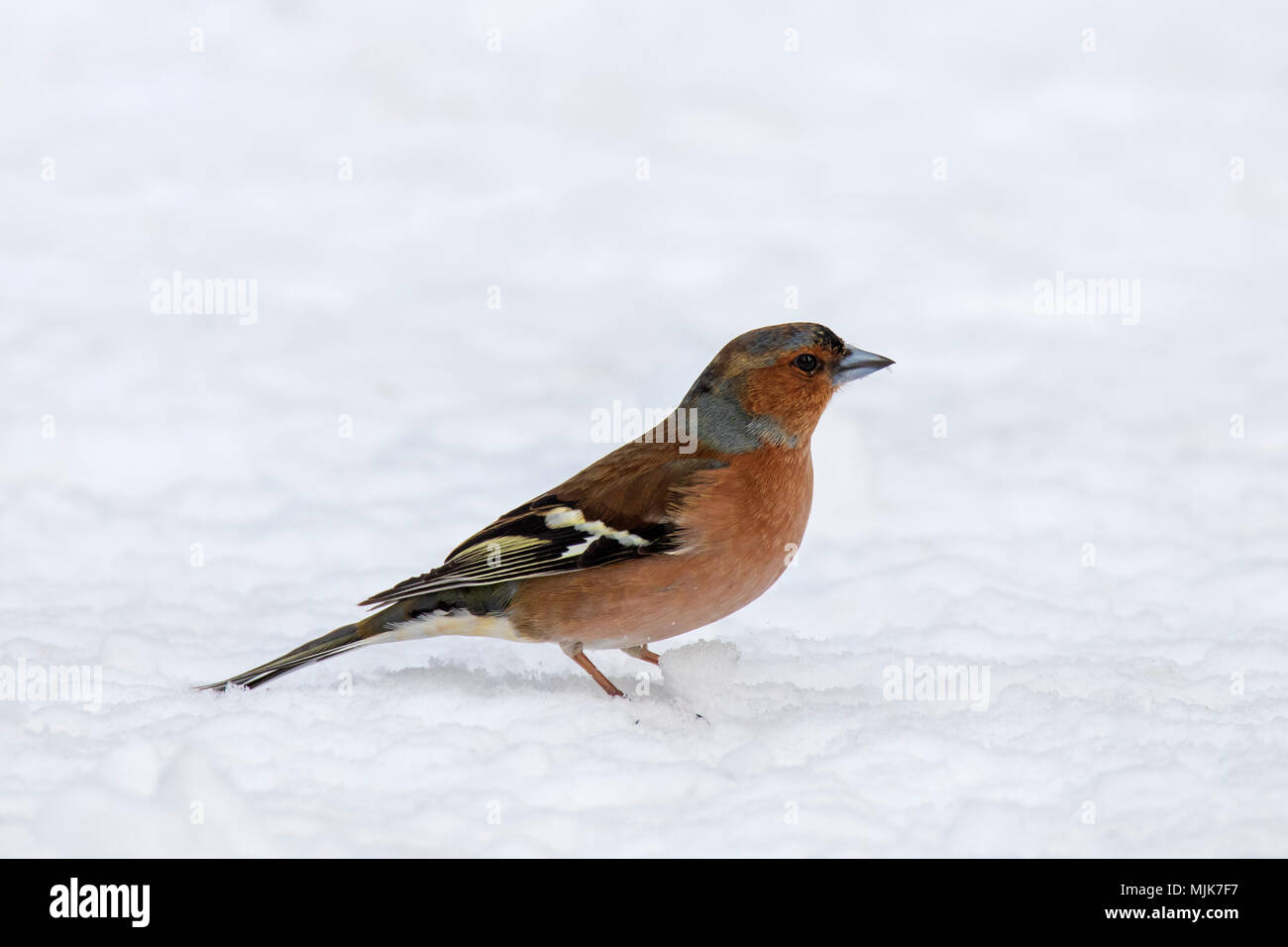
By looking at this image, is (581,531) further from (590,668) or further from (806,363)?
(806,363)

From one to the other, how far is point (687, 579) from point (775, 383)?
3.09 ft

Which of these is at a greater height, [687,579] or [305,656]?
[687,579]

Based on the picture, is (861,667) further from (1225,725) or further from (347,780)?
(347,780)

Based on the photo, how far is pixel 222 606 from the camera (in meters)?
6.98

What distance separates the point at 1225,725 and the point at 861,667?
5.13 ft

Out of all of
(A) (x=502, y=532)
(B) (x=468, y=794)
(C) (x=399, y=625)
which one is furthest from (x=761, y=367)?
(B) (x=468, y=794)

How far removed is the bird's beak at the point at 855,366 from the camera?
582 centimetres

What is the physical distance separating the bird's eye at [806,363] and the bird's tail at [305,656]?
195 centimetres

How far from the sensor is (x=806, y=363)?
5.77 meters
